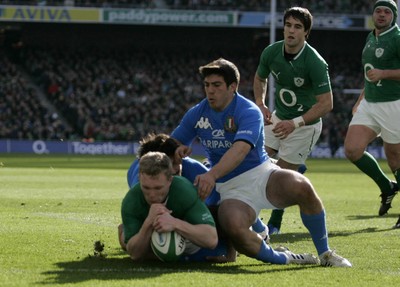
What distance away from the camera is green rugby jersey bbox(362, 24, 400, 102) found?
1129cm

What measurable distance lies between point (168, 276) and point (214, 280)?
0.37 m

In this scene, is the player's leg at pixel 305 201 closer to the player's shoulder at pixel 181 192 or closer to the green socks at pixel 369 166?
the player's shoulder at pixel 181 192

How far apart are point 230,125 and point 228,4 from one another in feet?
133

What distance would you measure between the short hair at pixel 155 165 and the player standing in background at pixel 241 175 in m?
0.40

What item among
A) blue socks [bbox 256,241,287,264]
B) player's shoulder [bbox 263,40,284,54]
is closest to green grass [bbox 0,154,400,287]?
blue socks [bbox 256,241,287,264]

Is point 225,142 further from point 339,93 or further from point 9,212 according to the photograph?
point 339,93

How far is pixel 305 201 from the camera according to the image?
7695mm

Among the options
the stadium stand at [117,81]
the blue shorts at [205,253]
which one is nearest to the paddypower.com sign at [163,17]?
the stadium stand at [117,81]

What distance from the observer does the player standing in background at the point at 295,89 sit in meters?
10.0

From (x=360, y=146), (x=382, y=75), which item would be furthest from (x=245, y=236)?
(x=360, y=146)

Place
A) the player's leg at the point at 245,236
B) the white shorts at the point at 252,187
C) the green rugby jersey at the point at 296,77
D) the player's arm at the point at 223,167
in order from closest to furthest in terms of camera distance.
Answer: the player's arm at the point at 223,167 < the player's leg at the point at 245,236 < the white shorts at the point at 252,187 < the green rugby jersey at the point at 296,77

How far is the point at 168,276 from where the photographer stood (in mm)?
6906

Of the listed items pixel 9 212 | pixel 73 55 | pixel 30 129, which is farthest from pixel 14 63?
pixel 9 212

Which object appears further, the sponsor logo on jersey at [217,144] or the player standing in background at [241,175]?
the sponsor logo on jersey at [217,144]
